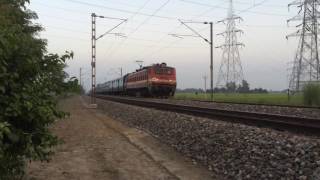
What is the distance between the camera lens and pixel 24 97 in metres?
6.47

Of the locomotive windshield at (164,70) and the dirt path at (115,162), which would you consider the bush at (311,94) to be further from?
the dirt path at (115,162)

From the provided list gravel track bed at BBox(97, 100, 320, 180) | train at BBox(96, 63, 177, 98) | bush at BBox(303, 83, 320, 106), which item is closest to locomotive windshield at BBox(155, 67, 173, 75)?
train at BBox(96, 63, 177, 98)

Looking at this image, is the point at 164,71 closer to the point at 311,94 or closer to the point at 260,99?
the point at 260,99

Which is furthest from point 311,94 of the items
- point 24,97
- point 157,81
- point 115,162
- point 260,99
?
point 24,97

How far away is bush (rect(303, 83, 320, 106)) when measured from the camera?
3588 centimetres

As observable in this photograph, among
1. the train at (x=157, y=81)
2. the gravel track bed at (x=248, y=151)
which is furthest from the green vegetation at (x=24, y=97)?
the train at (x=157, y=81)

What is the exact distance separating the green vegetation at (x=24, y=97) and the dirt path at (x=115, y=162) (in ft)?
9.91

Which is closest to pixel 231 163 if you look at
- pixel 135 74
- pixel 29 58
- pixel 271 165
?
pixel 271 165

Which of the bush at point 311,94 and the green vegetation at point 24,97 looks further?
the bush at point 311,94

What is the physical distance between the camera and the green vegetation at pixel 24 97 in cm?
631

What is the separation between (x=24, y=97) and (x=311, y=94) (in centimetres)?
3211

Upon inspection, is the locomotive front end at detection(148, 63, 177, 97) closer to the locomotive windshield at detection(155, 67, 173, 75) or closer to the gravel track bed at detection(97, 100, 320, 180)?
the locomotive windshield at detection(155, 67, 173, 75)

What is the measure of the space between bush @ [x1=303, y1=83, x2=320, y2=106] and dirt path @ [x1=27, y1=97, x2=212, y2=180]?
841 inches

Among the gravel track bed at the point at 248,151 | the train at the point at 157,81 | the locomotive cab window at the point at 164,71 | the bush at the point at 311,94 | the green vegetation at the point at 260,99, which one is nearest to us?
the gravel track bed at the point at 248,151
